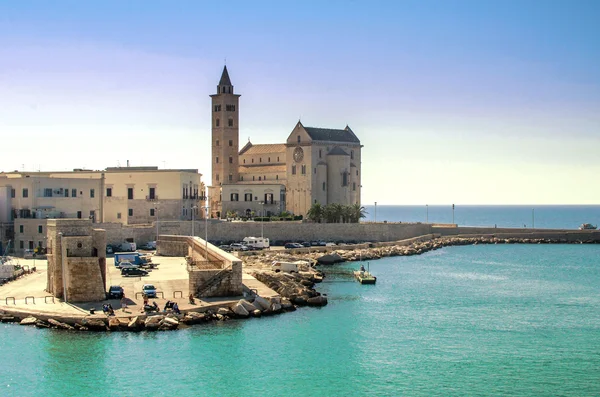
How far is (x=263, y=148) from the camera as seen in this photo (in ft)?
357

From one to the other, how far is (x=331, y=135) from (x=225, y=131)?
43.9 ft

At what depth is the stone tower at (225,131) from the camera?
102 meters

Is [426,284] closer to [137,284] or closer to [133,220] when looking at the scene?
[137,284]

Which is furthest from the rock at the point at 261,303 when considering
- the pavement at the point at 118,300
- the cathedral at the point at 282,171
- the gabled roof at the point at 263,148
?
the gabled roof at the point at 263,148

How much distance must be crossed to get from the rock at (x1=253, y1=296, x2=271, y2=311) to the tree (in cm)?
4660

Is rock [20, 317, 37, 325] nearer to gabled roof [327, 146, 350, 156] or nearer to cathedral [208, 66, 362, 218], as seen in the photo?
cathedral [208, 66, 362, 218]

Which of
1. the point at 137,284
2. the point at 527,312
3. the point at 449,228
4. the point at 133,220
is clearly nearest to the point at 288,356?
the point at 137,284

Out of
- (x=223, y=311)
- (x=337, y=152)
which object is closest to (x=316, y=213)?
(x=337, y=152)

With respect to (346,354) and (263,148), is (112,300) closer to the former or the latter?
(346,354)

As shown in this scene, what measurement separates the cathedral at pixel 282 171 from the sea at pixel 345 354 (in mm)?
47376

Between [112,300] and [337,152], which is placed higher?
[337,152]

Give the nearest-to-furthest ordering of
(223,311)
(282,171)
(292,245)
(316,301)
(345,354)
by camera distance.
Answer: (345,354), (223,311), (316,301), (292,245), (282,171)

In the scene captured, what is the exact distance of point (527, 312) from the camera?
4597cm

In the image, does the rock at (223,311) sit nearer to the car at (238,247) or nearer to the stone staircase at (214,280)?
the stone staircase at (214,280)
